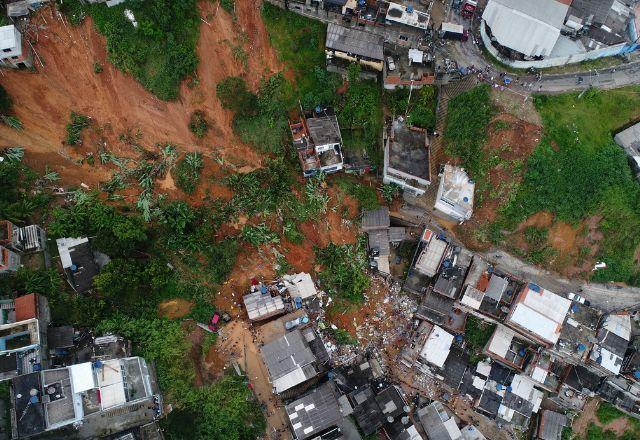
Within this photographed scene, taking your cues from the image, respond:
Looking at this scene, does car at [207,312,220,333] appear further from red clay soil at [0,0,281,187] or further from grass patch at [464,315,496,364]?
grass patch at [464,315,496,364]

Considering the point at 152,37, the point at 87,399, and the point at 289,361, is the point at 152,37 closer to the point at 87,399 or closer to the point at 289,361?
the point at 87,399

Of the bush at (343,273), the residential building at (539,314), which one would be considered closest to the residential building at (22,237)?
the bush at (343,273)

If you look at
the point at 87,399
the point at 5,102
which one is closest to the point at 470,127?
the point at 87,399

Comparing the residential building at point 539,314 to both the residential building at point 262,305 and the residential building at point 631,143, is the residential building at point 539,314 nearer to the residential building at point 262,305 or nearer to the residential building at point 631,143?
the residential building at point 631,143

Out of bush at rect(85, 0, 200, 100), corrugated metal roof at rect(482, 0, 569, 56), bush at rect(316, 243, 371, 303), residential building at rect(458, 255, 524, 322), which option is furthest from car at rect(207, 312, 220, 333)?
corrugated metal roof at rect(482, 0, 569, 56)

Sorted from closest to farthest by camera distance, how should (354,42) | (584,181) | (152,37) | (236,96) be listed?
(152,37) < (236,96) < (354,42) < (584,181)

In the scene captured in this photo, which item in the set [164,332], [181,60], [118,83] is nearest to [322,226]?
[164,332]

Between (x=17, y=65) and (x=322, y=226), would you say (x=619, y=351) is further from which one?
(x=17, y=65)
